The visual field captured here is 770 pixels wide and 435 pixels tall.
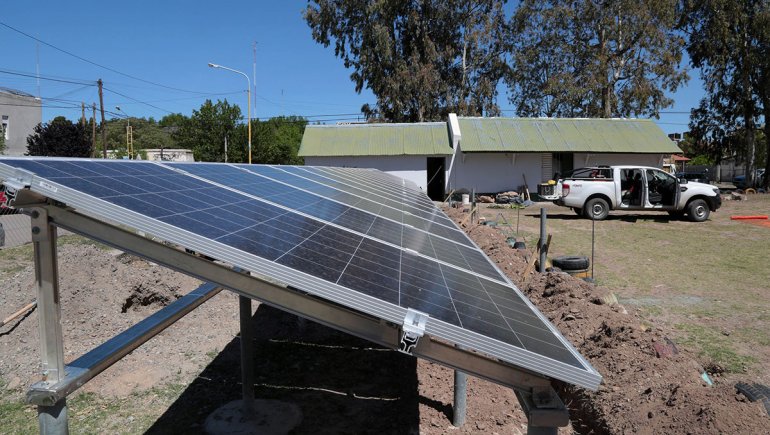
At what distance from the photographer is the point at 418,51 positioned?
4422cm

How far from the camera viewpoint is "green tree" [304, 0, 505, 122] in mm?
42906

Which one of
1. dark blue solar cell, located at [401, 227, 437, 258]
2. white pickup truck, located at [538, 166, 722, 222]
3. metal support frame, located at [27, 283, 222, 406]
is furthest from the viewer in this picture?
white pickup truck, located at [538, 166, 722, 222]

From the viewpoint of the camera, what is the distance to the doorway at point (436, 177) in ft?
109

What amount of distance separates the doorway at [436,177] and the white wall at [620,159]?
8234 millimetres

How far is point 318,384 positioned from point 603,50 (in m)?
41.1

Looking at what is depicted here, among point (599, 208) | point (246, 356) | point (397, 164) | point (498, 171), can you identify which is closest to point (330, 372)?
point (246, 356)

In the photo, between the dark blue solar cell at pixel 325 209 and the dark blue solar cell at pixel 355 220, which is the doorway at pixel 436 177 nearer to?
the dark blue solar cell at pixel 325 209

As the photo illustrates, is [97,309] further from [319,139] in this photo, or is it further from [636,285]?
[319,139]

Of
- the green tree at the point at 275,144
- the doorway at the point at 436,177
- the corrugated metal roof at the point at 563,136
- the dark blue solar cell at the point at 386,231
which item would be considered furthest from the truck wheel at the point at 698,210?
the green tree at the point at 275,144

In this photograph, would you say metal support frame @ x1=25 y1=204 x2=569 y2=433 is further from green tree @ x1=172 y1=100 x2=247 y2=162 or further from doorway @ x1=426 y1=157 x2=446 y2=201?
green tree @ x1=172 y1=100 x2=247 y2=162

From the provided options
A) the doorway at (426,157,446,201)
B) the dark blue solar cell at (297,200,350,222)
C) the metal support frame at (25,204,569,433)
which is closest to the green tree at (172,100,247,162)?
the doorway at (426,157,446,201)

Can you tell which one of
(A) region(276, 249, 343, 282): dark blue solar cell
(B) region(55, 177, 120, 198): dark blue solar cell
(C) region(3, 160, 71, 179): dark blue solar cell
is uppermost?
(C) region(3, 160, 71, 179): dark blue solar cell

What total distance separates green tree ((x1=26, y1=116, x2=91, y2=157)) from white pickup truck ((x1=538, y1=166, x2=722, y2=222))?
2924cm

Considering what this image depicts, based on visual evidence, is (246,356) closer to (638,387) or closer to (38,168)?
(38,168)
